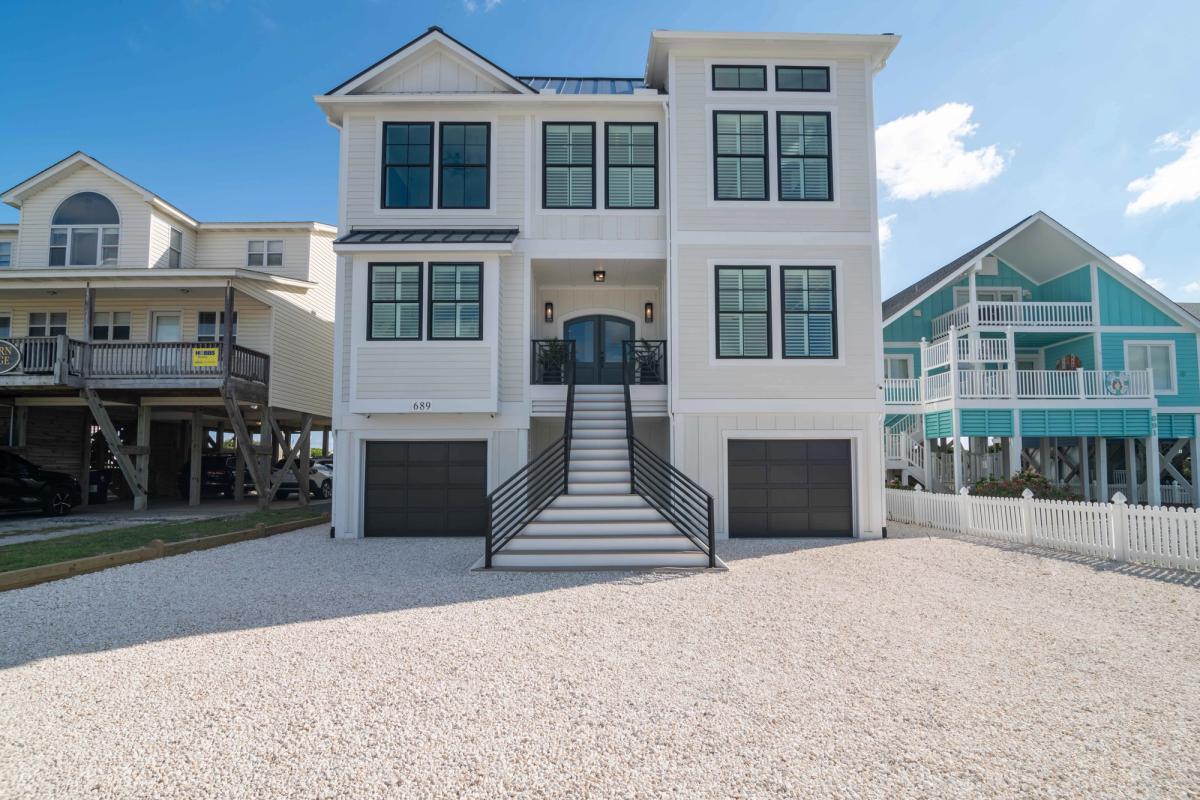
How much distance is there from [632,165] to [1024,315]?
15.4 metres

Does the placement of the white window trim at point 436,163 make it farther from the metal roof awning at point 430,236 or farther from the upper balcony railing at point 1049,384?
the upper balcony railing at point 1049,384

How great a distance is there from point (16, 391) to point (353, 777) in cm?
2092

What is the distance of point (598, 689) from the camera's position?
15.6 feet

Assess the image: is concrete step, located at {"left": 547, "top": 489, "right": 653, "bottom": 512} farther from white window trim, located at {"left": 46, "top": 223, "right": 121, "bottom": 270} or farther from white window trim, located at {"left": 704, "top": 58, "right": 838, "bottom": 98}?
white window trim, located at {"left": 46, "top": 223, "right": 121, "bottom": 270}

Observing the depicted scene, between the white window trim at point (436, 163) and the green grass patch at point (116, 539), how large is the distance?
728 centimetres

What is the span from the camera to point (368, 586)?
27.8 ft

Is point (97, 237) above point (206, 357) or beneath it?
above

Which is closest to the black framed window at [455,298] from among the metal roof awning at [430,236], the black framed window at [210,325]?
the metal roof awning at [430,236]

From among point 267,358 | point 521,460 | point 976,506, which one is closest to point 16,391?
point 267,358

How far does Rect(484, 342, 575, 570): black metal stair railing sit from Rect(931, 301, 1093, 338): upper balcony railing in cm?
1488

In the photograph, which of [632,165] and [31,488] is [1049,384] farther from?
[31,488]

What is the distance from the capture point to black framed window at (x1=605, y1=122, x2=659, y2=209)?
1402cm

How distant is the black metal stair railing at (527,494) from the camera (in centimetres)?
1002

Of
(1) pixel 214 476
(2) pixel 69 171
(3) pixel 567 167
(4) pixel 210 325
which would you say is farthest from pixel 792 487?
(2) pixel 69 171
